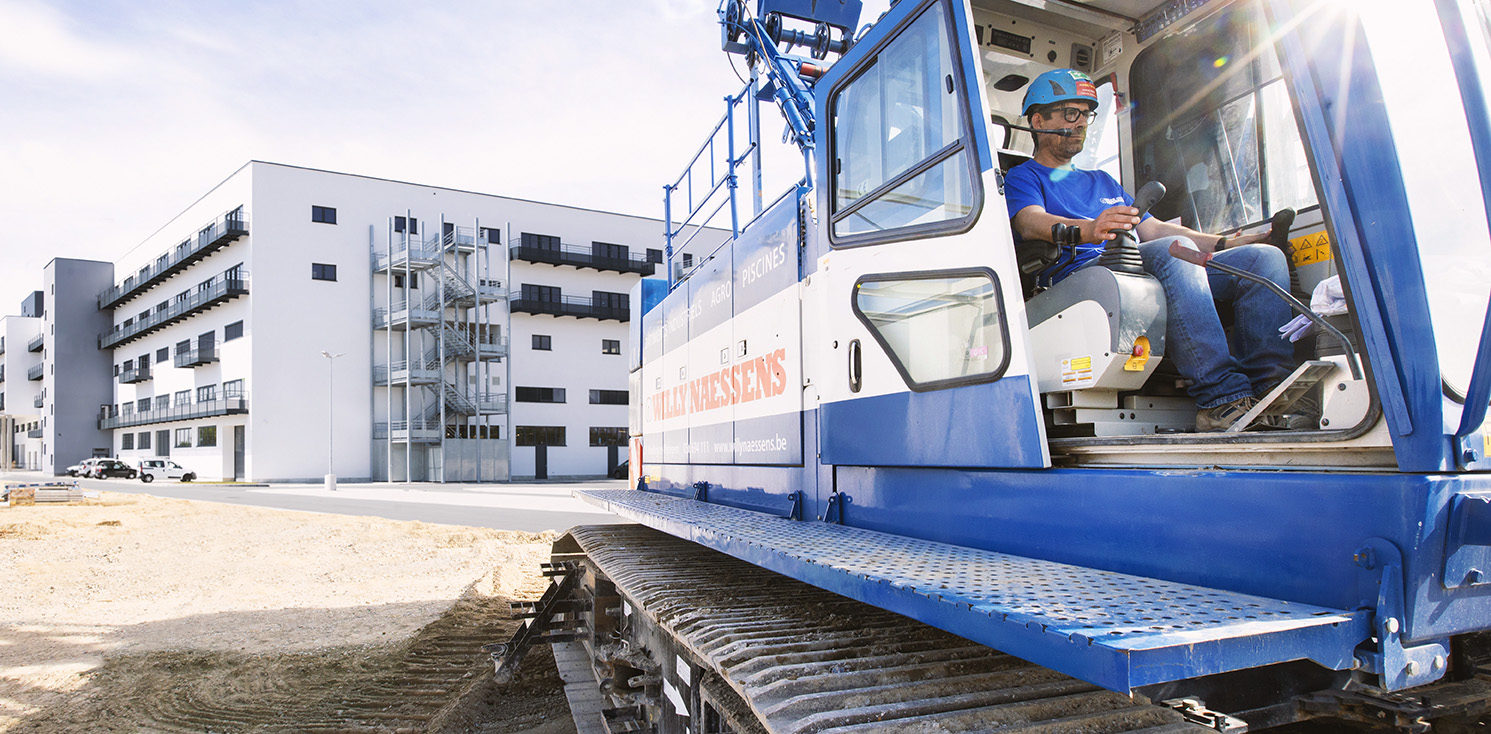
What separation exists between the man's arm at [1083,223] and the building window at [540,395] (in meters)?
42.9

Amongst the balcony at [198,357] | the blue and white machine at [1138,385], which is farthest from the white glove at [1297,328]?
the balcony at [198,357]

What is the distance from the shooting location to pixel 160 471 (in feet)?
149

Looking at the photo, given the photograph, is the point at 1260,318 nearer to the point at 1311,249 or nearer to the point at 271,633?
the point at 1311,249

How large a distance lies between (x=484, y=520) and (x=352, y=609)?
8.90 m

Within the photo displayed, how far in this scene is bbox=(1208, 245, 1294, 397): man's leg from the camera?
2.63m

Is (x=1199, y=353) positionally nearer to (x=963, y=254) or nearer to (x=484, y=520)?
(x=963, y=254)

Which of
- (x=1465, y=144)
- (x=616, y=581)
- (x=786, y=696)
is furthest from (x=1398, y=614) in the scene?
(x=616, y=581)

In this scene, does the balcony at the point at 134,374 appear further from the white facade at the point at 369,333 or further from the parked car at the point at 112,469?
the white facade at the point at 369,333

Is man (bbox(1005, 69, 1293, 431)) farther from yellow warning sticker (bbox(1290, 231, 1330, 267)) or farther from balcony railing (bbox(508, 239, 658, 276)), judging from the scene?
balcony railing (bbox(508, 239, 658, 276))

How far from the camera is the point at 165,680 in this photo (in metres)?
6.98

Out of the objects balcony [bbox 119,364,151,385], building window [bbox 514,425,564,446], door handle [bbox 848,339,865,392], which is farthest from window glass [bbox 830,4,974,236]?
balcony [bbox 119,364,151,385]

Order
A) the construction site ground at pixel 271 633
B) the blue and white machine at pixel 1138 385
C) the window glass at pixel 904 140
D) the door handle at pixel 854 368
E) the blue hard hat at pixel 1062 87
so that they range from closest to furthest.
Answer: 1. the blue and white machine at pixel 1138 385
2. the window glass at pixel 904 140
3. the blue hard hat at pixel 1062 87
4. the door handle at pixel 854 368
5. the construction site ground at pixel 271 633

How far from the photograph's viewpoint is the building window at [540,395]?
145 ft

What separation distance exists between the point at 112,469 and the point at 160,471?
2.87 metres
